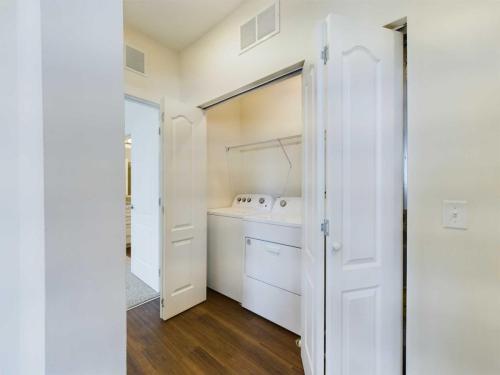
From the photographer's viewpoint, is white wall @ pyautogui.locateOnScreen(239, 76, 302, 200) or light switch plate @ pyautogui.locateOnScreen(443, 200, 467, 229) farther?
white wall @ pyautogui.locateOnScreen(239, 76, 302, 200)

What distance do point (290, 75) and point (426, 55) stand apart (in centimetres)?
81

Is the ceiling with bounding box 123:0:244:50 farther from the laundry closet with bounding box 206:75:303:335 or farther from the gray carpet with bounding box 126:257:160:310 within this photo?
the gray carpet with bounding box 126:257:160:310

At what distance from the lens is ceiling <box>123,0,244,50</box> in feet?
6.21

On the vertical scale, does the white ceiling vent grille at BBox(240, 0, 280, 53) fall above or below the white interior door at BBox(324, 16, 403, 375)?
above

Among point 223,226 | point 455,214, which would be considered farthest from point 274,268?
point 455,214

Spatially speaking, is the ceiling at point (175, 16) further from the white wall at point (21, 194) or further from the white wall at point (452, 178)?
the white wall at point (21, 194)

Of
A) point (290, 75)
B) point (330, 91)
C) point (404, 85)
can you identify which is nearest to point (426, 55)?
point (404, 85)

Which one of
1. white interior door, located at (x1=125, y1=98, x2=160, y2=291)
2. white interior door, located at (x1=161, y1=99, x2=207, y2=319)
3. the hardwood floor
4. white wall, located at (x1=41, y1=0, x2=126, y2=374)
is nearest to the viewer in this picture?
white wall, located at (x1=41, y1=0, x2=126, y2=374)

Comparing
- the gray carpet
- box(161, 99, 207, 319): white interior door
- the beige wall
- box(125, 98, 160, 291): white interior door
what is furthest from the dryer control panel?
the gray carpet

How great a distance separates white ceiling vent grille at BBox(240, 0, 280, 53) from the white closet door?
1.64ft

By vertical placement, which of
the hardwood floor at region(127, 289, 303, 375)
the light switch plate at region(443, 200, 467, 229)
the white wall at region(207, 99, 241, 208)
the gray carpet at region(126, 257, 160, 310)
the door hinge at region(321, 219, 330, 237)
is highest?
the white wall at region(207, 99, 241, 208)

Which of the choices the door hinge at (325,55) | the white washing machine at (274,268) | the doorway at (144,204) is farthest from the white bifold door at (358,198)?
the doorway at (144,204)

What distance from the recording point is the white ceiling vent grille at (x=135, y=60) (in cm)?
209

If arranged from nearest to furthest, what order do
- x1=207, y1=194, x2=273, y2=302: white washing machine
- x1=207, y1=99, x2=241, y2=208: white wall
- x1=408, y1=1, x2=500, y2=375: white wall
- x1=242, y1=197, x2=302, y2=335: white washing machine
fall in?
x1=408, y1=1, x2=500, y2=375: white wall < x1=242, y1=197, x2=302, y2=335: white washing machine < x1=207, y1=194, x2=273, y2=302: white washing machine < x1=207, y1=99, x2=241, y2=208: white wall
